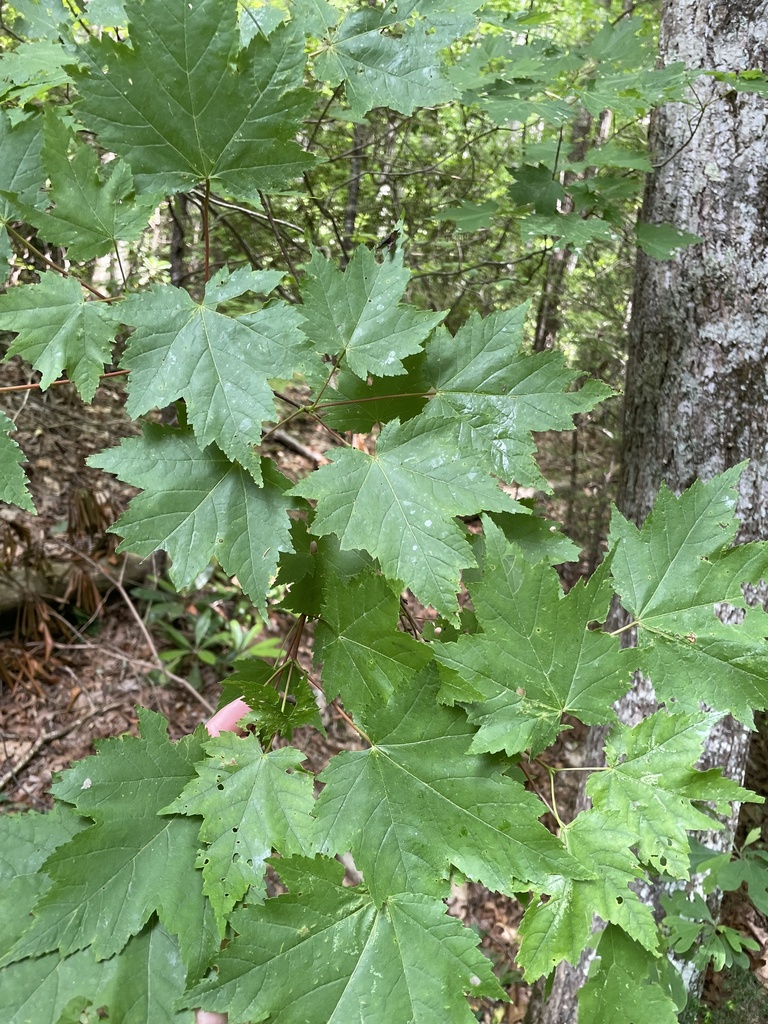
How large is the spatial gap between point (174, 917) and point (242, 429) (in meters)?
0.95

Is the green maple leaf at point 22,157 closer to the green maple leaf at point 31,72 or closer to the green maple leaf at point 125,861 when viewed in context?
the green maple leaf at point 31,72

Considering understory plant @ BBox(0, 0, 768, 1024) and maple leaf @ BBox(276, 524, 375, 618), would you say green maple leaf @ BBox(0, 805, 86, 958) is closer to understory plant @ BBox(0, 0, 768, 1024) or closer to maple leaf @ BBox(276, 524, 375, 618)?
understory plant @ BBox(0, 0, 768, 1024)

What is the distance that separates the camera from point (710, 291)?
2.32 meters

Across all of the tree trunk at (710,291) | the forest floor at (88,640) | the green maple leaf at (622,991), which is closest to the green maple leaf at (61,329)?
the green maple leaf at (622,991)

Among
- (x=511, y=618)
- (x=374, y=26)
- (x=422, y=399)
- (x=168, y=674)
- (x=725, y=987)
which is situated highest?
(x=374, y=26)

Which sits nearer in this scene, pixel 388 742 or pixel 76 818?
pixel 388 742

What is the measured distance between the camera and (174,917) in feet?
3.73

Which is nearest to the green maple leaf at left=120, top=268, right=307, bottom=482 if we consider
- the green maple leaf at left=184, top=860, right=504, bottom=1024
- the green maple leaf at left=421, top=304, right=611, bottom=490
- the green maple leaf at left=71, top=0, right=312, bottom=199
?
the green maple leaf at left=71, top=0, right=312, bottom=199

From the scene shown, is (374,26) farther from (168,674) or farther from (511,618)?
(168,674)

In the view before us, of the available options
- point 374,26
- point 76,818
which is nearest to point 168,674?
point 76,818

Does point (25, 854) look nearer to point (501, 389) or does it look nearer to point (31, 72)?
point (501, 389)

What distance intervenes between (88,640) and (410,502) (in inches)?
148

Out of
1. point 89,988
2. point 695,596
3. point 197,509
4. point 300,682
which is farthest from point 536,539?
point 89,988

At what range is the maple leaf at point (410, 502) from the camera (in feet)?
3.58
